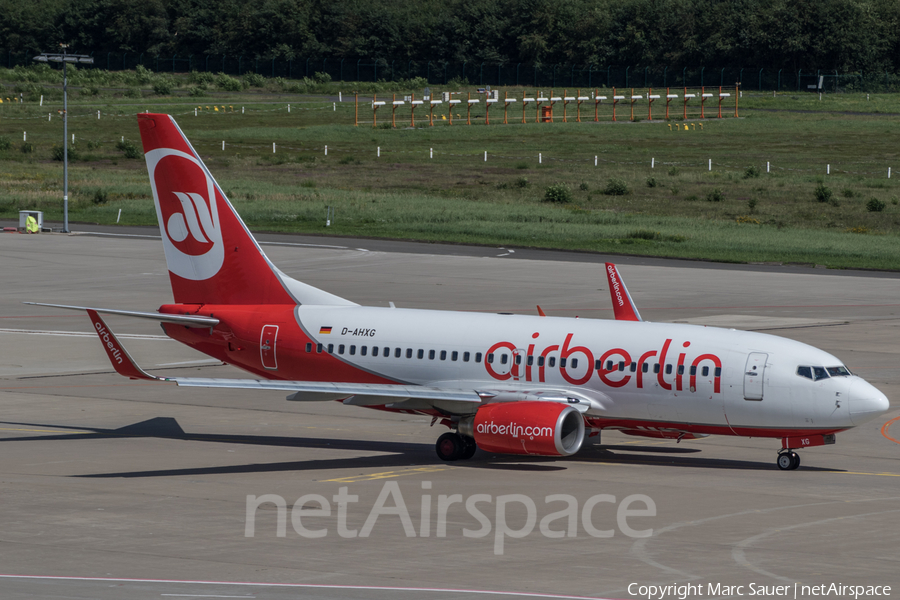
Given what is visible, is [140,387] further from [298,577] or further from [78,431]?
[298,577]

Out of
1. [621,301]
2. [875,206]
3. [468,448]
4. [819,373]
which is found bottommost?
[468,448]

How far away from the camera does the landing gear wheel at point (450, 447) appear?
31344 mm

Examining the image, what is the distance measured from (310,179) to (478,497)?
104 meters

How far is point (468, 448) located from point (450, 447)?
1.56 ft

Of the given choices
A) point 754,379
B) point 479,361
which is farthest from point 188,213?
point 754,379

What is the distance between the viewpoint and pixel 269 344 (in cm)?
3403

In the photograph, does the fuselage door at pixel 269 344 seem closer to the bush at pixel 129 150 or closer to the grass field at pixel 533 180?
the grass field at pixel 533 180

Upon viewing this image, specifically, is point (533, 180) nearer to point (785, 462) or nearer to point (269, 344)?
point (269, 344)

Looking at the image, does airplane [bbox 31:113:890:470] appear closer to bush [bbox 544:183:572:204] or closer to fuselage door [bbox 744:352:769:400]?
fuselage door [bbox 744:352:769:400]

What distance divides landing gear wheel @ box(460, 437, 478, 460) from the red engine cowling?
1087 mm
